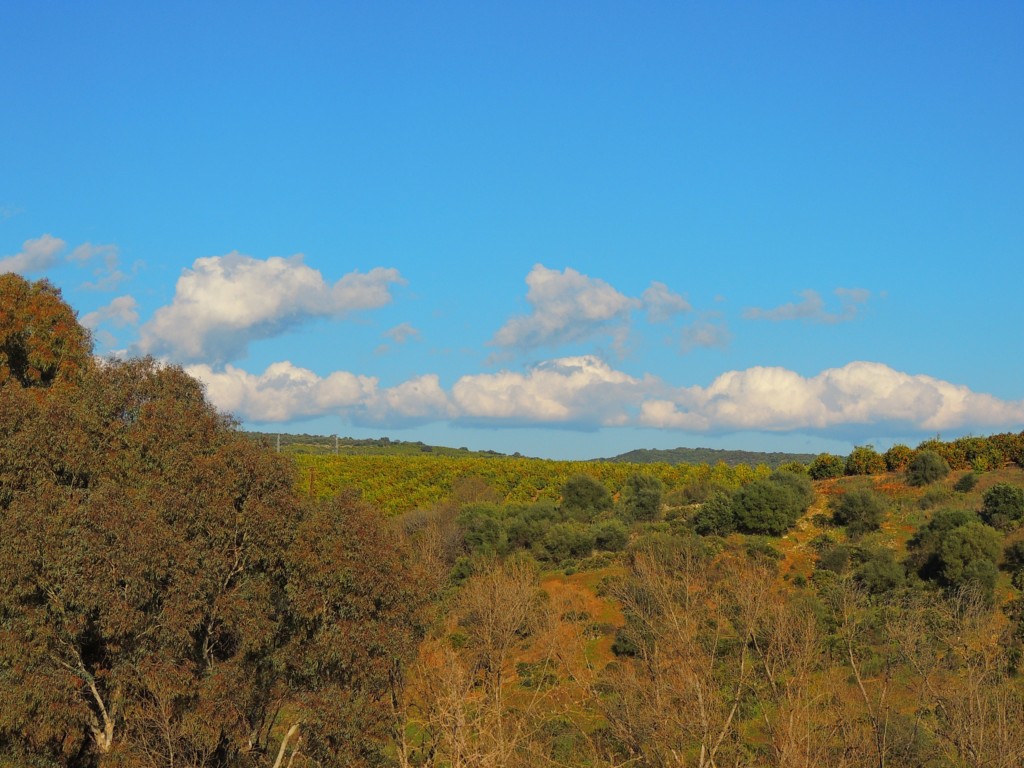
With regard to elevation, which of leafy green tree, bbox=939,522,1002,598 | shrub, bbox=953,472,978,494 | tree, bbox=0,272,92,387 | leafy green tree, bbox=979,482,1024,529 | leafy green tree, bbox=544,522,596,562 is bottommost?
leafy green tree, bbox=544,522,596,562

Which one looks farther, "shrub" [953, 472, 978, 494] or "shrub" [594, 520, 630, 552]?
"shrub" [953, 472, 978, 494]

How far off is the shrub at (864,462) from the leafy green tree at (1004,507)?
21.3 metres

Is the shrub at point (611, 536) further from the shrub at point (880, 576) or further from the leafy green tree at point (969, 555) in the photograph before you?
the leafy green tree at point (969, 555)

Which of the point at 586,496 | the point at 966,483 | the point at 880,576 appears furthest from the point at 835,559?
the point at 586,496

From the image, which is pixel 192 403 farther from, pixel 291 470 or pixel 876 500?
pixel 876 500

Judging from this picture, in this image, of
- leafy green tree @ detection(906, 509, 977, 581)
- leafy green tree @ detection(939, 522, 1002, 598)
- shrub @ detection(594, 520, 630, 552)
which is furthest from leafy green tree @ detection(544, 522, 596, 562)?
leafy green tree @ detection(939, 522, 1002, 598)

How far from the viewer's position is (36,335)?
2947 cm

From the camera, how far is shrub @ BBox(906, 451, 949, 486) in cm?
6938

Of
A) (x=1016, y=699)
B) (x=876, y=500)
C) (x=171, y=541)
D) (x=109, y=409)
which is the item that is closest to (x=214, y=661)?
(x=171, y=541)

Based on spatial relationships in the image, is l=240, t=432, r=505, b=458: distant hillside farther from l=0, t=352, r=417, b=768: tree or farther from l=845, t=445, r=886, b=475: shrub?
l=0, t=352, r=417, b=768: tree

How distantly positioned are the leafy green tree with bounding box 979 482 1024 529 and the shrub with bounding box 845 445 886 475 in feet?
69.9

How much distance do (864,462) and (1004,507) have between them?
24.1m

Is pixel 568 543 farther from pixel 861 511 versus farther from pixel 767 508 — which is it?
pixel 861 511

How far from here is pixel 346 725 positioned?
19.6 meters
